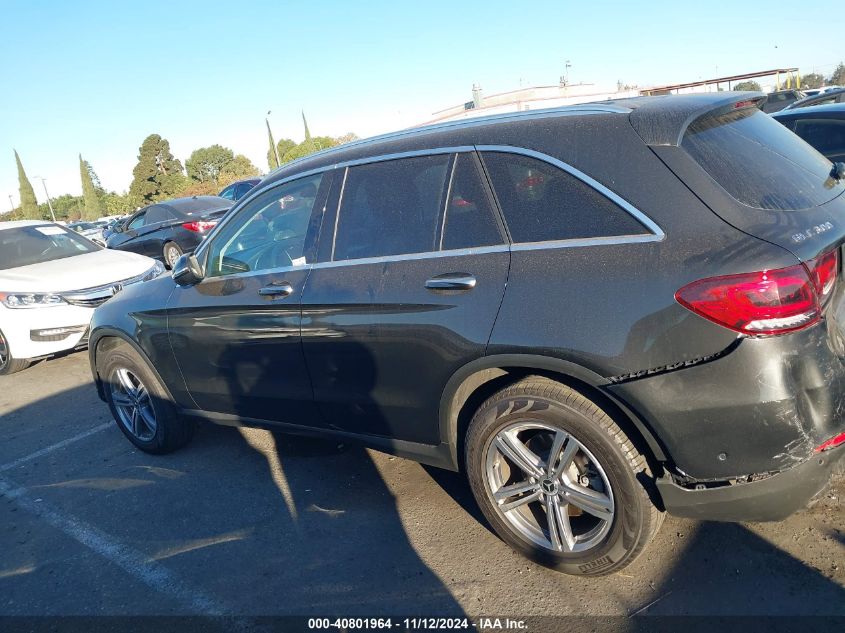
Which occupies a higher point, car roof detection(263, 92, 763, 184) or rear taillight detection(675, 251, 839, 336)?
car roof detection(263, 92, 763, 184)

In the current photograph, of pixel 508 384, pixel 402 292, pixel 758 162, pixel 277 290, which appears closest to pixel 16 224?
pixel 277 290

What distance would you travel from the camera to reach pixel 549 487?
2.70 metres

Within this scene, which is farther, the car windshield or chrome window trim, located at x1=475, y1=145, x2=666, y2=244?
the car windshield

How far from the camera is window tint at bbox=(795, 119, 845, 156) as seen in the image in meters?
6.53

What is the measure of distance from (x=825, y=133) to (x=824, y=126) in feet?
0.24

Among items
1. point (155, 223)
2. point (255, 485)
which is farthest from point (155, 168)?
point (255, 485)

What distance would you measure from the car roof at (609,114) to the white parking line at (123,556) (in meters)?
2.19

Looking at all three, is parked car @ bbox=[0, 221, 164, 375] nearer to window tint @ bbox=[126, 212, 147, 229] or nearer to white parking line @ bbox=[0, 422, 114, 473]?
white parking line @ bbox=[0, 422, 114, 473]

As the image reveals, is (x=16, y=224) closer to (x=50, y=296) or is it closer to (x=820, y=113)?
(x=50, y=296)

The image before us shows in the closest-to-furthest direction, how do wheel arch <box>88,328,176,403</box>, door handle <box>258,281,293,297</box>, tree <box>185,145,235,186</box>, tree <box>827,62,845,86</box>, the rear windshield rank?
the rear windshield < door handle <box>258,281,293,297</box> < wheel arch <box>88,328,176,403</box> < tree <box>827,62,845,86</box> < tree <box>185,145,235,186</box>

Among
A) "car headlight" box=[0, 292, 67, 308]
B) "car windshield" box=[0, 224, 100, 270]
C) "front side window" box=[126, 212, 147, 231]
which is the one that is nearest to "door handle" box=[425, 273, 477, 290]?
"car headlight" box=[0, 292, 67, 308]

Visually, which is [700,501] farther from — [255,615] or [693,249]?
[255,615]

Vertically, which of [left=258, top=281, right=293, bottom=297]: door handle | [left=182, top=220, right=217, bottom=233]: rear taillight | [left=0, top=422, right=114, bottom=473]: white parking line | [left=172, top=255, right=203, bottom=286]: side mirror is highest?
[left=182, top=220, right=217, bottom=233]: rear taillight

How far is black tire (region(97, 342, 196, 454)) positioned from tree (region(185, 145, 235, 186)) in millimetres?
82447
